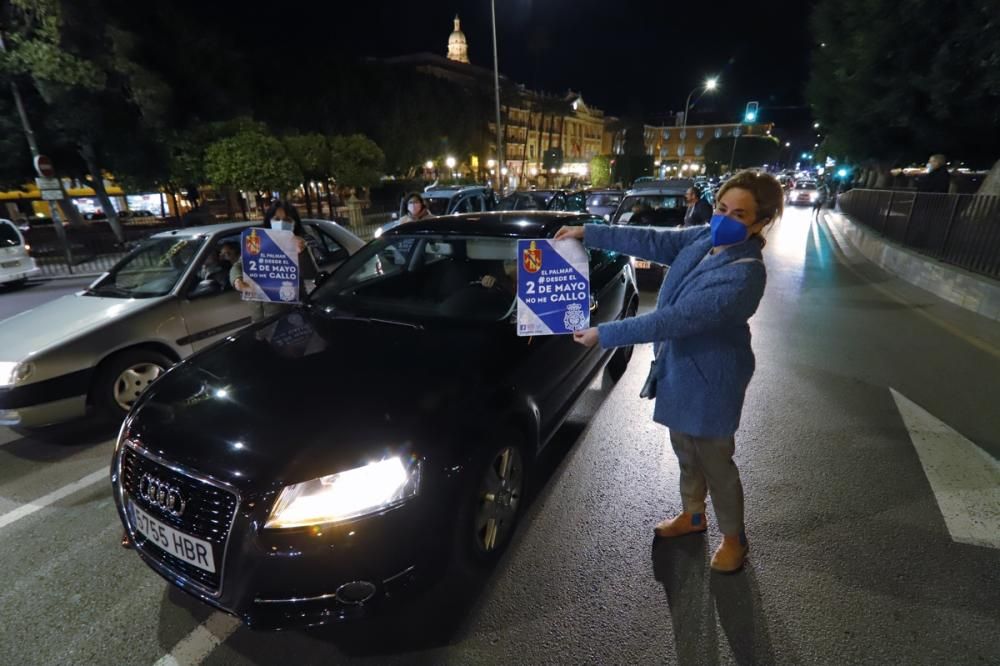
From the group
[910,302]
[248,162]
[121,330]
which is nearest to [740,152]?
[248,162]

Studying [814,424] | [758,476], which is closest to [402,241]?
[758,476]

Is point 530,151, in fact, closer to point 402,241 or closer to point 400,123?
point 400,123

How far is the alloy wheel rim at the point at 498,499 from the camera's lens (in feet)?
7.57

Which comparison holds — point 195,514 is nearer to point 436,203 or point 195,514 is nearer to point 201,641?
point 201,641

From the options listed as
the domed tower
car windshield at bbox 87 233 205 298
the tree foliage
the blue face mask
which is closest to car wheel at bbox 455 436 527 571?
the blue face mask

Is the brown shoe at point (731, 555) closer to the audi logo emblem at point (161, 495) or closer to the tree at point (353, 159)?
the audi logo emblem at point (161, 495)

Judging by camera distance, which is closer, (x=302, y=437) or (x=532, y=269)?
(x=302, y=437)

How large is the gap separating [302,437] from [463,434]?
0.66m

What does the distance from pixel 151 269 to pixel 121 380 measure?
1.26 meters

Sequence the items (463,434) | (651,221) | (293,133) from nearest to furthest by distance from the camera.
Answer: (463,434) < (651,221) < (293,133)

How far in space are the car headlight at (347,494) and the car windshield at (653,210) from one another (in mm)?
8361

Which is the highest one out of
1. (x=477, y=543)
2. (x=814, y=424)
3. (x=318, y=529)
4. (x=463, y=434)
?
(x=463, y=434)

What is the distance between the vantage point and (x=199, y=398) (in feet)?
7.28

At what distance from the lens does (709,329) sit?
195 cm
